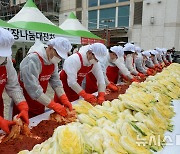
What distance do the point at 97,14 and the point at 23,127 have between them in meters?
18.4

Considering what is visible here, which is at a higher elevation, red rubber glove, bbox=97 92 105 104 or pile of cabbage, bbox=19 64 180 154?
pile of cabbage, bbox=19 64 180 154

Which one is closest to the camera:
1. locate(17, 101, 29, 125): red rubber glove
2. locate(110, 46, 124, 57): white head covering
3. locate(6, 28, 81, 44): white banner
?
locate(17, 101, 29, 125): red rubber glove

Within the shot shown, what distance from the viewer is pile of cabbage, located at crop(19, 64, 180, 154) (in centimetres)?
105

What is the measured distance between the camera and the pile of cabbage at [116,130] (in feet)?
3.43

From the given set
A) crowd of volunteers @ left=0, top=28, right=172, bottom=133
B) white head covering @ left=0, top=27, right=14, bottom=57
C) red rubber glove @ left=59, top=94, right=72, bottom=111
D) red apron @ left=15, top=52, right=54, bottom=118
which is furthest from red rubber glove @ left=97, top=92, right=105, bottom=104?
white head covering @ left=0, top=27, right=14, bottom=57

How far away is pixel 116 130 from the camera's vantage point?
1350 mm

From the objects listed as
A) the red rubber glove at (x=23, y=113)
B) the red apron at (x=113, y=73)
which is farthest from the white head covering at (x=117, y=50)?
the red rubber glove at (x=23, y=113)

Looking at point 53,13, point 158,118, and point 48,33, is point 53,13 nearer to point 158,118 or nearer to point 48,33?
point 48,33

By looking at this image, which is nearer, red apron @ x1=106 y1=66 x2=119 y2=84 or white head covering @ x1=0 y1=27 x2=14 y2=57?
white head covering @ x1=0 y1=27 x2=14 y2=57

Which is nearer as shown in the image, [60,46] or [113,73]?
[60,46]

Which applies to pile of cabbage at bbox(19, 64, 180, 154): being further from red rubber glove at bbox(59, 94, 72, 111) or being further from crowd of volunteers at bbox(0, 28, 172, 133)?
crowd of volunteers at bbox(0, 28, 172, 133)

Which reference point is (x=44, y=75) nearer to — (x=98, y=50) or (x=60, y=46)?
(x=60, y=46)

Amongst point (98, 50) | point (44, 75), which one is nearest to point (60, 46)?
point (44, 75)

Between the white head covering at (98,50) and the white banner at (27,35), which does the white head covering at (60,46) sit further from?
the white banner at (27,35)
